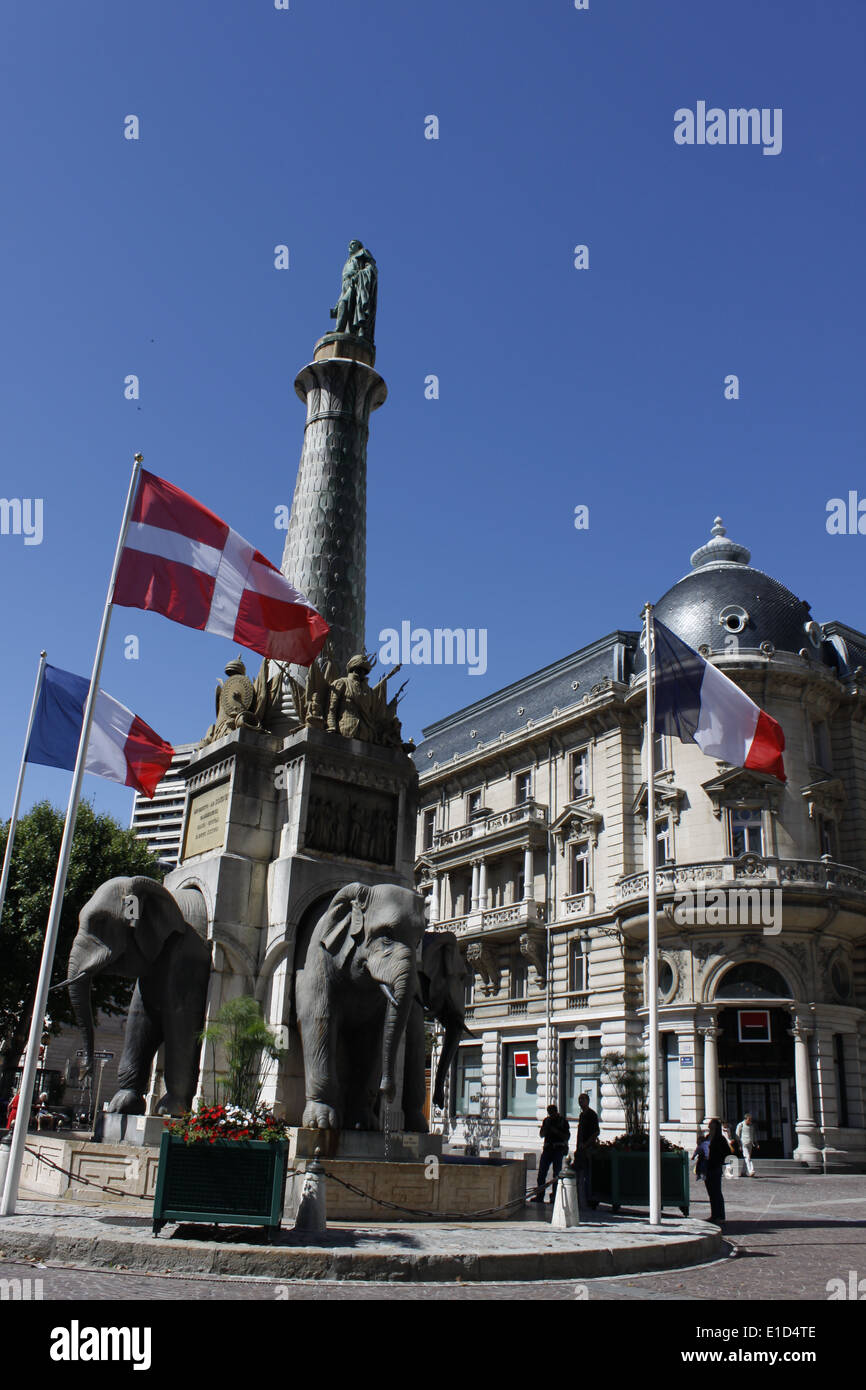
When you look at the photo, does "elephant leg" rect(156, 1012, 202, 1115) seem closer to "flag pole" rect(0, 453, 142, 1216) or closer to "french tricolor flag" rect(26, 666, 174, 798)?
"flag pole" rect(0, 453, 142, 1216)

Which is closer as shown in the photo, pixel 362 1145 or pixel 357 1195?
pixel 357 1195

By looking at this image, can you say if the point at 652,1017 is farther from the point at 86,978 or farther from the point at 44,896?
the point at 44,896

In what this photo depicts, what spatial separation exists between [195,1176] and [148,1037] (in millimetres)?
4602

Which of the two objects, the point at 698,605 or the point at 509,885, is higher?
the point at 698,605

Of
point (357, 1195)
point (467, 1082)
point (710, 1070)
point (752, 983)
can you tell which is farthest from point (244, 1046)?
point (467, 1082)

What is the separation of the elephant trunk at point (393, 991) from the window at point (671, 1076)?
28139 millimetres

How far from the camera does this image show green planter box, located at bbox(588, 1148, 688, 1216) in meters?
16.5

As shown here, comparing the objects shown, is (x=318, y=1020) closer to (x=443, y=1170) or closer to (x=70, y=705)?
(x=443, y=1170)

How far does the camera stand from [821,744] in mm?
41688

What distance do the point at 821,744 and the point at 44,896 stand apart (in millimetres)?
28511

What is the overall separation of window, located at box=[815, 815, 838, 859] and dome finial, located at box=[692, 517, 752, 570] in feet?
39.1

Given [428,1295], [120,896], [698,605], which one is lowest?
[428,1295]

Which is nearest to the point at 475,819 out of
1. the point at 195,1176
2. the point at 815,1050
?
the point at 815,1050

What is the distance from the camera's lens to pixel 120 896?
44.7 feet
